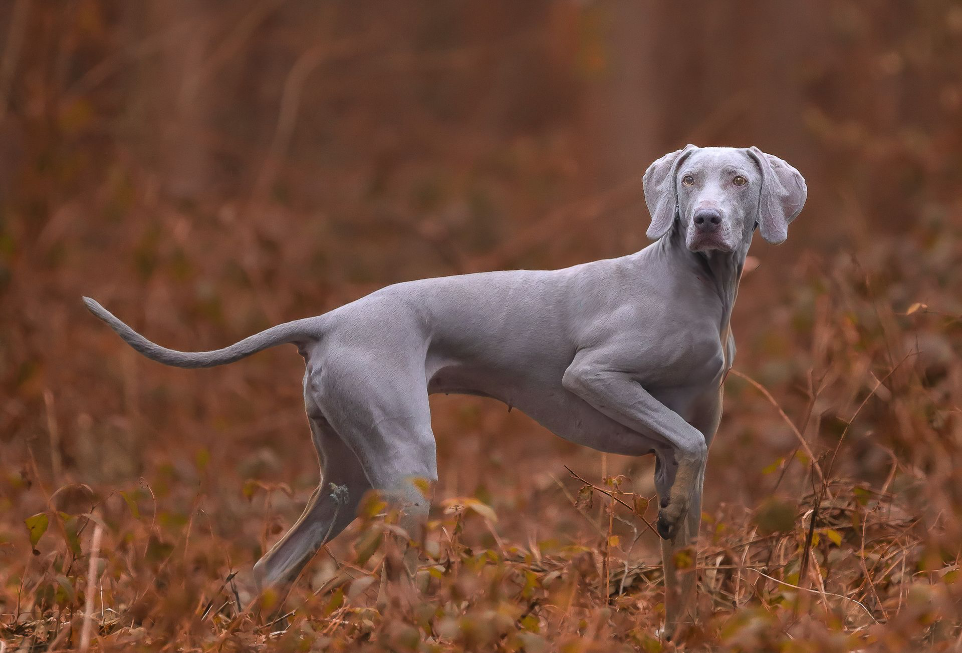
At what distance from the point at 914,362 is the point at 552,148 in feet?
42.0

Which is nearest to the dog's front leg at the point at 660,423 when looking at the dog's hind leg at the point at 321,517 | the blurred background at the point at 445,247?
the blurred background at the point at 445,247

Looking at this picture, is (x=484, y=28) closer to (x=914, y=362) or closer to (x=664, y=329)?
(x=914, y=362)

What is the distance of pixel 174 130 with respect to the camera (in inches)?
399

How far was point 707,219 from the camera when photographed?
3357 mm

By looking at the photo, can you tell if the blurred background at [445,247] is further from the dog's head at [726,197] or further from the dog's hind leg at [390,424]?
the dog's head at [726,197]

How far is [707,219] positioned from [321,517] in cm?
187

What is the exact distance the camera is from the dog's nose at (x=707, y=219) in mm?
3352

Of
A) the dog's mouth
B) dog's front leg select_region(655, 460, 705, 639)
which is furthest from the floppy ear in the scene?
dog's front leg select_region(655, 460, 705, 639)

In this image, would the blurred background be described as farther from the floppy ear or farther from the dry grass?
the floppy ear

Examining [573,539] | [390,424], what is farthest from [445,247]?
[390,424]

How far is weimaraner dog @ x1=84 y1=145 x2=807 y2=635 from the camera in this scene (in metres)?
3.57

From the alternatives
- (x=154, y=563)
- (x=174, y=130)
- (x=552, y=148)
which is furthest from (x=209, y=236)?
(x=552, y=148)

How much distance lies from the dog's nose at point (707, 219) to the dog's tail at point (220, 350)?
1405mm

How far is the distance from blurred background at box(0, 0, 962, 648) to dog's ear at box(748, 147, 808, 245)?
1.06 m
